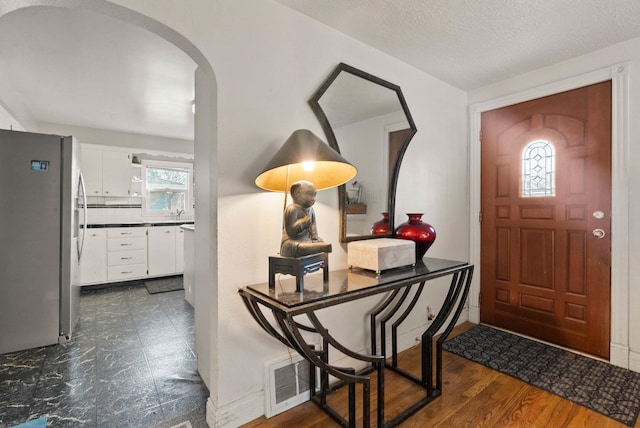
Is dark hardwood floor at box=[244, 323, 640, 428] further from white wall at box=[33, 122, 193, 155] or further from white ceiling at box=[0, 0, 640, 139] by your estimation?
white wall at box=[33, 122, 193, 155]

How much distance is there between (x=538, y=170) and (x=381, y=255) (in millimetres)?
1814

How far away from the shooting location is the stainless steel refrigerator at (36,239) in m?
2.30

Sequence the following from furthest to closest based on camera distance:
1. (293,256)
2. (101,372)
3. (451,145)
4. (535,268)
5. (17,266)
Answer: (451,145)
(535,268)
(17,266)
(101,372)
(293,256)

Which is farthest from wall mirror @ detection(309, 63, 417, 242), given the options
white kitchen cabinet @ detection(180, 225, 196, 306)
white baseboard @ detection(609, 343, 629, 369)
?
white baseboard @ detection(609, 343, 629, 369)

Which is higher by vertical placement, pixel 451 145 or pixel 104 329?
pixel 451 145

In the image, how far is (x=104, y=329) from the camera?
2736mm

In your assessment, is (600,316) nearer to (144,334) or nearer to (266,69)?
(266,69)

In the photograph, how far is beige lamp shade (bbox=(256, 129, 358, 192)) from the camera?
1.35 meters

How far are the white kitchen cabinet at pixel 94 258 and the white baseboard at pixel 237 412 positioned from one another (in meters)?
3.67

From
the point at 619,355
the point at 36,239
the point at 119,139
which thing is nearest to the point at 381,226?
the point at 619,355

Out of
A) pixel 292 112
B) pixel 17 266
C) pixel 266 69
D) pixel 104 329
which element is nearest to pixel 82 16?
pixel 266 69

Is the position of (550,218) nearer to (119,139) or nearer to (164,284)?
(164,284)

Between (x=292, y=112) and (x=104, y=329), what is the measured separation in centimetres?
271


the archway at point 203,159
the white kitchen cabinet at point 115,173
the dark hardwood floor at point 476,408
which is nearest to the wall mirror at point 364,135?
the archway at point 203,159
